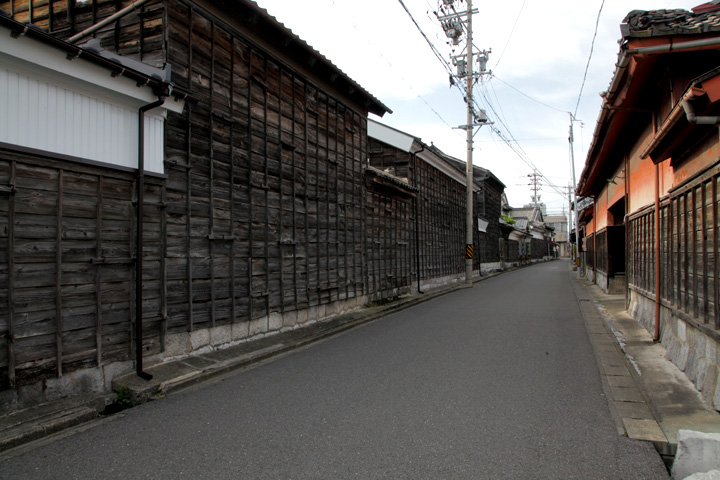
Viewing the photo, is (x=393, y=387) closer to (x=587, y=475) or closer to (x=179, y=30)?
(x=587, y=475)

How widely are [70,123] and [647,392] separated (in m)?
7.39

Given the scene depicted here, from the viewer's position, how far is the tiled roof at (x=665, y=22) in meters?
4.26

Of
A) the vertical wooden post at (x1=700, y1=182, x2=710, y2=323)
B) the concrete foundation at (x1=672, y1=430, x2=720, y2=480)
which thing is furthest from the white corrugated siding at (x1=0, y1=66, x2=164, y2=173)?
the vertical wooden post at (x1=700, y1=182, x2=710, y2=323)

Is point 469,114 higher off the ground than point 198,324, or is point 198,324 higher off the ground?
point 469,114

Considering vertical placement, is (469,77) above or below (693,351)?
above

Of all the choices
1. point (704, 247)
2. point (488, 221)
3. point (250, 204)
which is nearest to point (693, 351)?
point (704, 247)

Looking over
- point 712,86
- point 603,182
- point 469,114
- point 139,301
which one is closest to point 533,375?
point 712,86

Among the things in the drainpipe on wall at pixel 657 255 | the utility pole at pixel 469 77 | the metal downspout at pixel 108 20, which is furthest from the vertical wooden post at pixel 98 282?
the utility pole at pixel 469 77

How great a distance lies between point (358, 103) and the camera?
12281 millimetres

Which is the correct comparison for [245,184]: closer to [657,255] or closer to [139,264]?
[139,264]

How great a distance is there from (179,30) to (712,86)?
22.1ft

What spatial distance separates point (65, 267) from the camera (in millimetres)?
4738

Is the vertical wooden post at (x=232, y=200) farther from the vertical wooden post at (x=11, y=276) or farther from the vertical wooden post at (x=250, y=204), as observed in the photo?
the vertical wooden post at (x=11, y=276)

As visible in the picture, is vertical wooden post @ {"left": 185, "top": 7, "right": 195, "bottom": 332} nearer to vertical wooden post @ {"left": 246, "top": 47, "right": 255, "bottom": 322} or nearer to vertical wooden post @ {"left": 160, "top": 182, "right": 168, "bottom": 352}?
vertical wooden post @ {"left": 160, "top": 182, "right": 168, "bottom": 352}
